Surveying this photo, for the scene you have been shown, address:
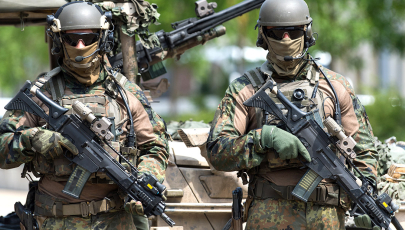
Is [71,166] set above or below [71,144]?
below

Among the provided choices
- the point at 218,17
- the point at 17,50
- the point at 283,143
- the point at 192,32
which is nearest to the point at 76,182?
the point at 283,143

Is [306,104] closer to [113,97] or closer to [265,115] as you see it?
[265,115]

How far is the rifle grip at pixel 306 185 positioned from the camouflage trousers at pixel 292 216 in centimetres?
14

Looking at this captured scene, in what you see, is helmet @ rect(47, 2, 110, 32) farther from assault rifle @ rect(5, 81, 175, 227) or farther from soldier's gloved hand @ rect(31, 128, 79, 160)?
soldier's gloved hand @ rect(31, 128, 79, 160)

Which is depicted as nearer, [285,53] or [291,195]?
[291,195]

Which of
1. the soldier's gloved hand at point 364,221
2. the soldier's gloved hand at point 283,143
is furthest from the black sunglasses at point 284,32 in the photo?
the soldier's gloved hand at point 364,221

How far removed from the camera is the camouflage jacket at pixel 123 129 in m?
4.03

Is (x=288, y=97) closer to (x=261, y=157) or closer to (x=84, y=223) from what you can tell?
(x=261, y=157)

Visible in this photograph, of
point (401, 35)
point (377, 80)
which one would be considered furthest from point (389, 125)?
point (377, 80)

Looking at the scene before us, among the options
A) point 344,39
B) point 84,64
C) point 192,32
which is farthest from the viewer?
point 344,39

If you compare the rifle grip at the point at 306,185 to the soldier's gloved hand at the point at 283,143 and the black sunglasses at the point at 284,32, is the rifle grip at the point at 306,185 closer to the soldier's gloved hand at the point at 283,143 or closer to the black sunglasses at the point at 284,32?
the soldier's gloved hand at the point at 283,143

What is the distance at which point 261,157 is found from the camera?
4.01 m

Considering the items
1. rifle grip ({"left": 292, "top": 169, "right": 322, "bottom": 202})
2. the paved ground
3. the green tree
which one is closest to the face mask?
rifle grip ({"left": 292, "top": 169, "right": 322, "bottom": 202})

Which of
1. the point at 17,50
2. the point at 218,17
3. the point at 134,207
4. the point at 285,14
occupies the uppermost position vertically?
the point at 285,14
